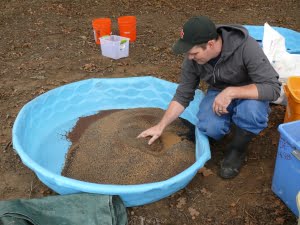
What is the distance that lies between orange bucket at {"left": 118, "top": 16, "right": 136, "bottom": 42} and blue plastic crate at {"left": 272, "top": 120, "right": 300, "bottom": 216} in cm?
262

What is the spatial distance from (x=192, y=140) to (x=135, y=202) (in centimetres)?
75

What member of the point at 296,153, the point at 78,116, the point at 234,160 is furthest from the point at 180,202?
the point at 78,116

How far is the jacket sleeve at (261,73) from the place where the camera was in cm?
202

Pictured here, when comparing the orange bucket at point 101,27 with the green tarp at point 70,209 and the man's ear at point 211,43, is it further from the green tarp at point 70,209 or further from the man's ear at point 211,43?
the green tarp at point 70,209

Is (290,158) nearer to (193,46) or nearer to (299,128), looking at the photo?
(299,128)

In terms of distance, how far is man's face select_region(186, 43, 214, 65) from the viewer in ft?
6.51

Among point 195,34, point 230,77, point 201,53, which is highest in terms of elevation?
point 195,34

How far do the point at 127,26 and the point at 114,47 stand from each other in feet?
1.70

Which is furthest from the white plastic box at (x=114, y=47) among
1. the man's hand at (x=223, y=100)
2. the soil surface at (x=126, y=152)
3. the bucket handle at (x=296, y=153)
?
the bucket handle at (x=296, y=153)

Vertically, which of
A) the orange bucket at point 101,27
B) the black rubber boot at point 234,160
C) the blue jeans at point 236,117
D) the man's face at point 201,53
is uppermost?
the man's face at point 201,53

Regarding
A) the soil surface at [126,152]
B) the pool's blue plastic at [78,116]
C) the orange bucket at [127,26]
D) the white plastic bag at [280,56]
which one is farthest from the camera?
the orange bucket at [127,26]

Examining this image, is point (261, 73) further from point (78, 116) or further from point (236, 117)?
point (78, 116)

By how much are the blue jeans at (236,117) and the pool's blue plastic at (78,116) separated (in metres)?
0.10

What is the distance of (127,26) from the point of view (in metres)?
4.10
